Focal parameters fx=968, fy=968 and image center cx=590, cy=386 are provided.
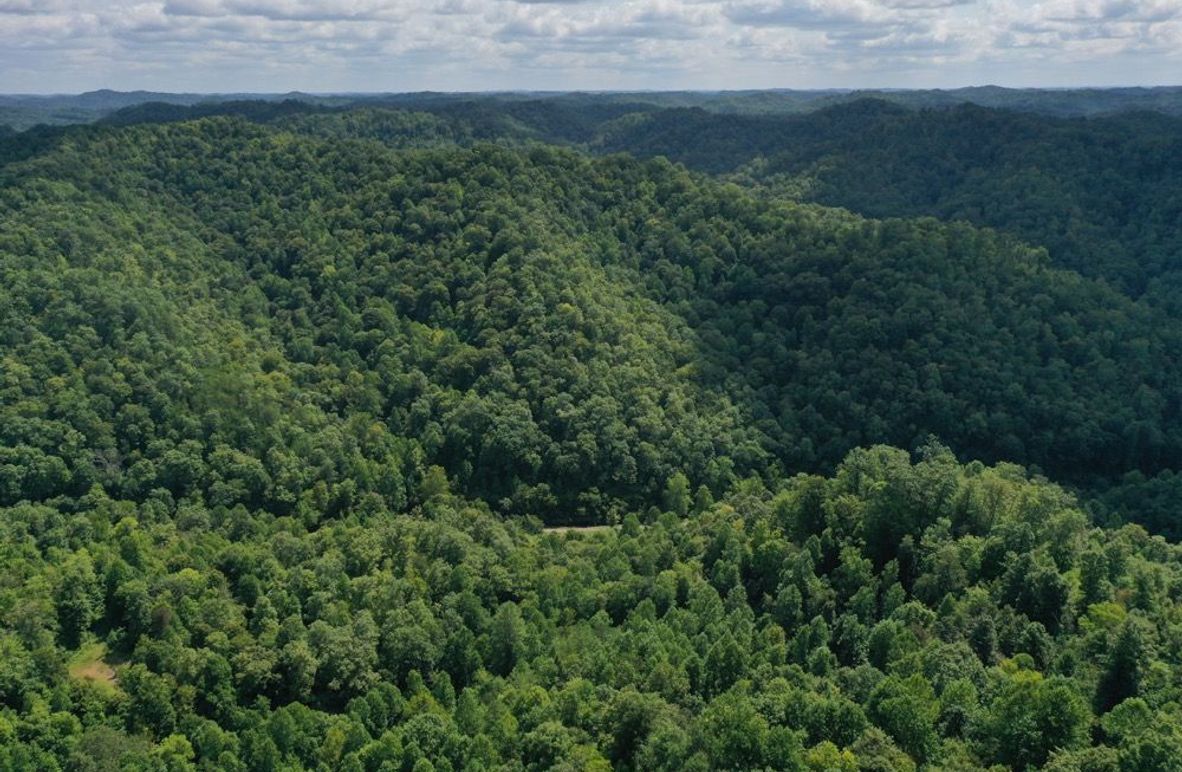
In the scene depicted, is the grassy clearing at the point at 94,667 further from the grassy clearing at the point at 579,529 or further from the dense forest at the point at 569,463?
the grassy clearing at the point at 579,529

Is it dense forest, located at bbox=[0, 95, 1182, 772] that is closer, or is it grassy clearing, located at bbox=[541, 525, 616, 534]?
dense forest, located at bbox=[0, 95, 1182, 772]

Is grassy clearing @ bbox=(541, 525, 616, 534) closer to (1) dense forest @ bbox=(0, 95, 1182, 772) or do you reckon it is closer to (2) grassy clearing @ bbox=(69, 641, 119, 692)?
(1) dense forest @ bbox=(0, 95, 1182, 772)

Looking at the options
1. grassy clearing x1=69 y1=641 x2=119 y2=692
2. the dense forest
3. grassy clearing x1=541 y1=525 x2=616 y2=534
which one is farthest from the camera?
grassy clearing x1=541 y1=525 x2=616 y2=534

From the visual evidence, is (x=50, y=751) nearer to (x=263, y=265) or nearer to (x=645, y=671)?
(x=645, y=671)

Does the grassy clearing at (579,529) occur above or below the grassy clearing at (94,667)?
below

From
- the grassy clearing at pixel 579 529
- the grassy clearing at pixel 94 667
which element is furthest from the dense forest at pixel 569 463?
the grassy clearing at pixel 579 529

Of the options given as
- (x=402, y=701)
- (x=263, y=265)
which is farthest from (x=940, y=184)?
(x=402, y=701)

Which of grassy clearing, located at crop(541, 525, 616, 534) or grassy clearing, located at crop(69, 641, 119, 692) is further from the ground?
grassy clearing, located at crop(69, 641, 119, 692)

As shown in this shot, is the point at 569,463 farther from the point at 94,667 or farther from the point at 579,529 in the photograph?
the point at 94,667

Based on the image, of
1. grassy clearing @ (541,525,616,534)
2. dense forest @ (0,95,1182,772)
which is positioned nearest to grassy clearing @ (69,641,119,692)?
dense forest @ (0,95,1182,772)
